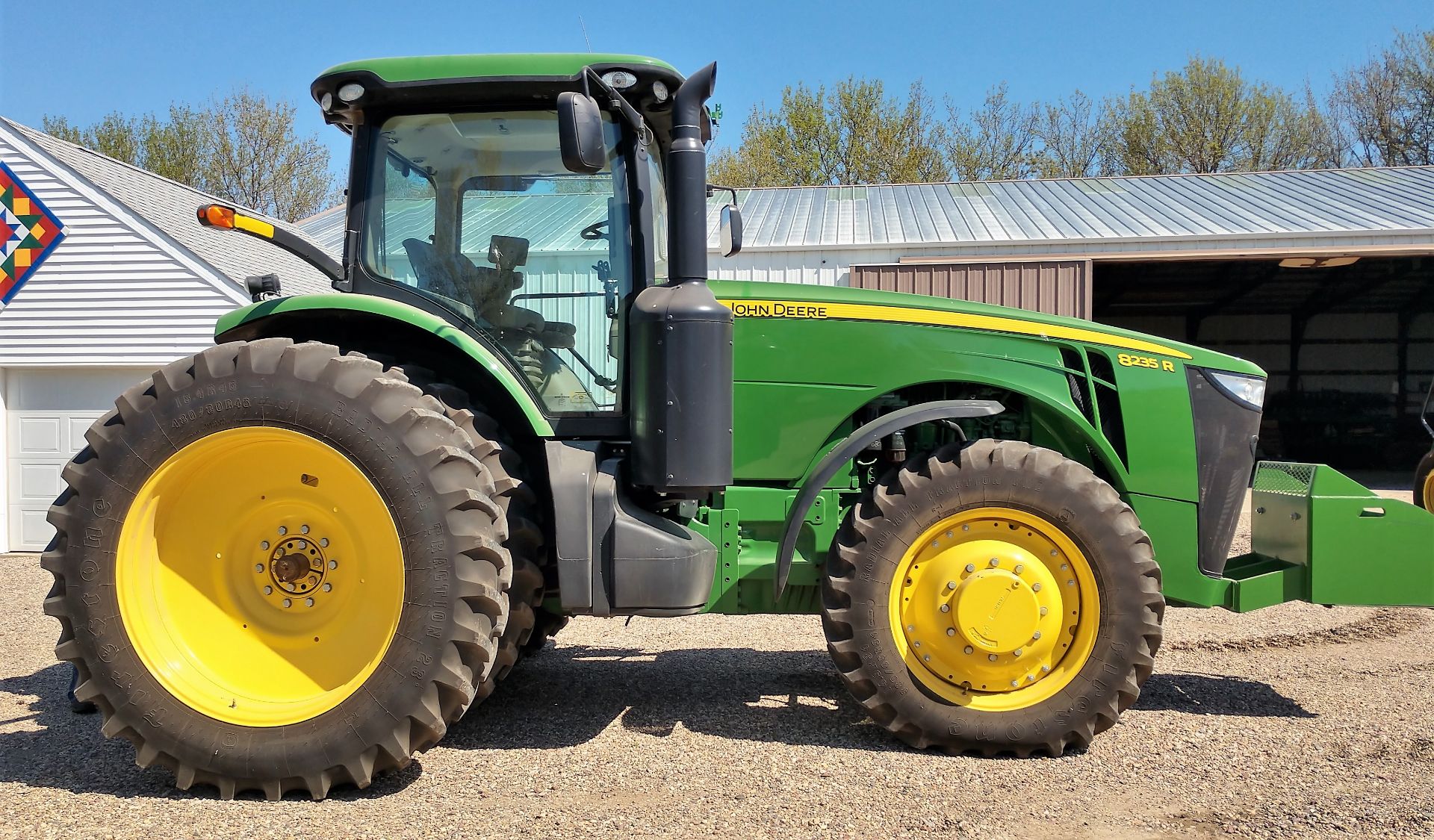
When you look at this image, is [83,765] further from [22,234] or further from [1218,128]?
[1218,128]

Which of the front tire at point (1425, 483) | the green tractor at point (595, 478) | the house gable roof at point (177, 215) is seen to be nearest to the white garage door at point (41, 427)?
the house gable roof at point (177, 215)

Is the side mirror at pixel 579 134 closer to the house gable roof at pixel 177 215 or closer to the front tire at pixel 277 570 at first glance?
the front tire at pixel 277 570

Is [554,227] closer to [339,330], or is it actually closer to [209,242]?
[339,330]

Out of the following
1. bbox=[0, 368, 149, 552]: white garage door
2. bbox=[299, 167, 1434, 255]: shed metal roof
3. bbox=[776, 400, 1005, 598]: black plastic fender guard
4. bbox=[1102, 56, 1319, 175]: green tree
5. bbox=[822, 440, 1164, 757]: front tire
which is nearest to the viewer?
bbox=[822, 440, 1164, 757]: front tire

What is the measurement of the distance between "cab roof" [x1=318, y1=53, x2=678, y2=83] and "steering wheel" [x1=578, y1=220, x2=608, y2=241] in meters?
0.54


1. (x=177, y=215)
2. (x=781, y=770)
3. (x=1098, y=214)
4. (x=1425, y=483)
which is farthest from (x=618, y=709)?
(x=1098, y=214)

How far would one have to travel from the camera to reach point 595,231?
3887 millimetres

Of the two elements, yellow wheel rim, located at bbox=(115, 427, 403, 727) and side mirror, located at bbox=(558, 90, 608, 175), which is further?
yellow wheel rim, located at bbox=(115, 427, 403, 727)

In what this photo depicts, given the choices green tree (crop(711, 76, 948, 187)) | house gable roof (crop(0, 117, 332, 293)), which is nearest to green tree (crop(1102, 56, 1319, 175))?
green tree (crop(711, 76, 948, 187))

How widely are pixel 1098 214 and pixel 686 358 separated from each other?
13.6m

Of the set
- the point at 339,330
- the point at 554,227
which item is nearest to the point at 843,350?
the point at 554,227

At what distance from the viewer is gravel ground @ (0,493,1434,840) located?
10.2 ft

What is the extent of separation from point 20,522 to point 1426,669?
12299mm

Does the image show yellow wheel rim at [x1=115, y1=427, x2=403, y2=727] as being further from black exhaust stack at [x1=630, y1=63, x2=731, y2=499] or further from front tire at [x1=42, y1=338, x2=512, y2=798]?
black exhaust stack at [x1=630, y1=63, x2=731, y2=499]
